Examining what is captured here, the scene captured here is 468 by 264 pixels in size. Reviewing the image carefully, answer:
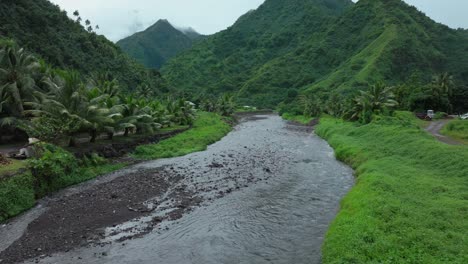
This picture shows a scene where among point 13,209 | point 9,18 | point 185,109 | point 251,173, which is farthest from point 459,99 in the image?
point 9,18

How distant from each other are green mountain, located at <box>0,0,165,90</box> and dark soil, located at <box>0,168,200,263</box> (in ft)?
177

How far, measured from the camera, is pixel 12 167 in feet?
84.4

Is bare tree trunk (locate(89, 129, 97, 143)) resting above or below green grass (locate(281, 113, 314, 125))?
above

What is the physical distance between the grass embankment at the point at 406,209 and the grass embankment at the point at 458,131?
34.5 ft

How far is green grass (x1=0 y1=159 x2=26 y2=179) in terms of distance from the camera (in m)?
24.4

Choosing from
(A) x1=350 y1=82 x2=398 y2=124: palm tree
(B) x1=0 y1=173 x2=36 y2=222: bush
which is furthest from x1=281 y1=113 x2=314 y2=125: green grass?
(B) x1=0 y1=173 x2=36 y2=222: bush

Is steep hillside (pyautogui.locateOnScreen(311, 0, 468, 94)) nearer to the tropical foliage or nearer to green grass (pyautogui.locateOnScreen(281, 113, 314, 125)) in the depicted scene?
green grass (pyautogui.locateOnScreen(281, 113, 314, 125))

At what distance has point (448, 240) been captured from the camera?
16156mm

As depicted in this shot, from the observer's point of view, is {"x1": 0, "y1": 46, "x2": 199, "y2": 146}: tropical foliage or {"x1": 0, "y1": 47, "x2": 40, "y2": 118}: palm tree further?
{"x1": 0, "y1": 47, "x2": 40, "y2": 118}: palm tree

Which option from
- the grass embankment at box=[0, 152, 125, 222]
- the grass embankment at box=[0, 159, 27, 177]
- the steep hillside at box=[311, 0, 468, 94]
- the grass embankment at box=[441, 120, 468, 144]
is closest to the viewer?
the grass embankment at box=[0, 152, 125, 222]

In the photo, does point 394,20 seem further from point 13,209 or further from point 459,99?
point 13,209

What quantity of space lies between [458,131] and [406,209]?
1259 inches

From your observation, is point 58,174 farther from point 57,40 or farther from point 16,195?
point 57,40

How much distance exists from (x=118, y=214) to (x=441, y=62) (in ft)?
572
